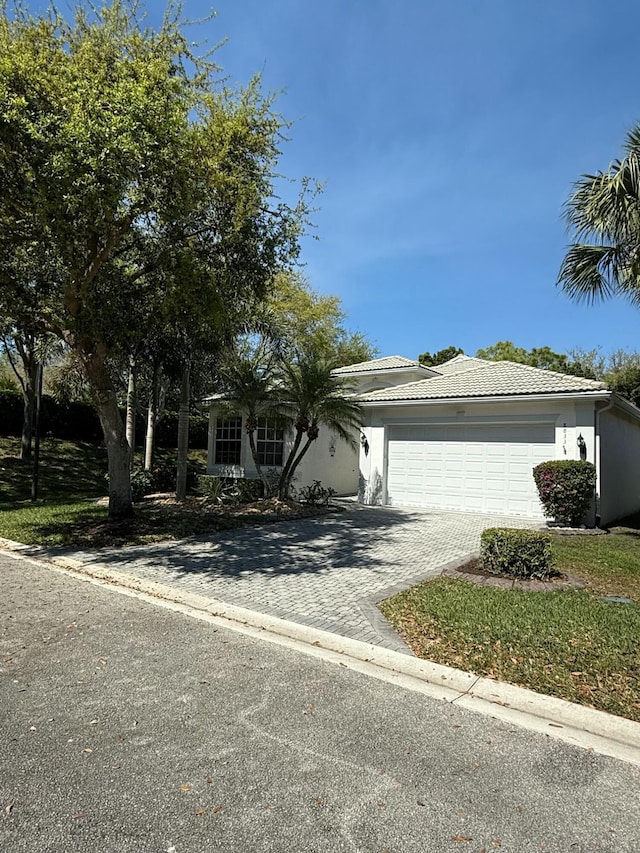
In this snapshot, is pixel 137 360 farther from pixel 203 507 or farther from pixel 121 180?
pixel 121 180

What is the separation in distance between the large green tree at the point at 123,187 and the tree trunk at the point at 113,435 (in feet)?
0.09

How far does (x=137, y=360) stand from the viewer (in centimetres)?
1391

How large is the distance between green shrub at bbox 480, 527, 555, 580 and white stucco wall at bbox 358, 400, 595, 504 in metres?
5.72

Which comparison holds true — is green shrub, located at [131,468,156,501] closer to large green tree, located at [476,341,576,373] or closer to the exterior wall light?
the exterior wall light

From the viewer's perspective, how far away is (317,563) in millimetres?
8344

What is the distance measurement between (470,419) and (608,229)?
225 inches

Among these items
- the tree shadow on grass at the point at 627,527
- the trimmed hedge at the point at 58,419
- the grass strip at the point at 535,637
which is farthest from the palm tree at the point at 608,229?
the trimmed hedge at the point at 58,419

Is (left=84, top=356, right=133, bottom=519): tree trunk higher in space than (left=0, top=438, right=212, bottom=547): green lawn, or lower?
higher

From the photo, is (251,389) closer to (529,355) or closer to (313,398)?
(313,398)

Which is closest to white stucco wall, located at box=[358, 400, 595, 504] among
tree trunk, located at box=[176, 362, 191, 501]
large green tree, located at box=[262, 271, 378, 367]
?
tree trunk, located at box=[176, 362, 191, 501]

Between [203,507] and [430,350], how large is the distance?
34.4m

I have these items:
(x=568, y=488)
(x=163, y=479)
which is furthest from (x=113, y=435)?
(x=568, y=488)

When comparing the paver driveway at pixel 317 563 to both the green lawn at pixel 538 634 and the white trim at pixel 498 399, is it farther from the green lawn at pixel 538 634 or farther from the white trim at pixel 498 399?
the white trim at pixel 498 399

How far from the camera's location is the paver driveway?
5.93 metres
